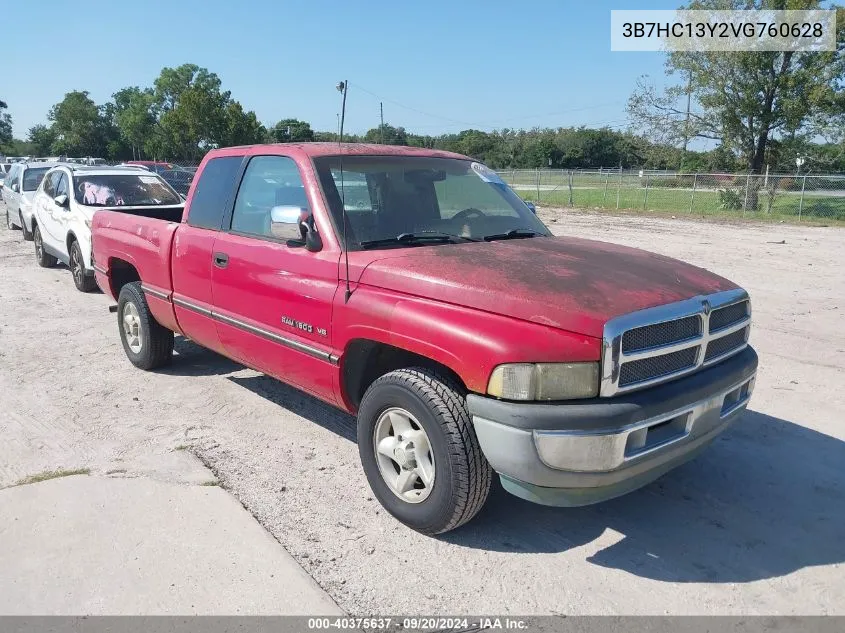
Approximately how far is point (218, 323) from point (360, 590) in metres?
2.42

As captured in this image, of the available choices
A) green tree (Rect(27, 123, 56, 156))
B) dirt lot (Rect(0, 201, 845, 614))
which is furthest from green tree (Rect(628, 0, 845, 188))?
green tree (Rect(27, 123, 56, 156))

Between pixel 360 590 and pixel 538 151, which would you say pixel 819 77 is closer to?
pixel 360 590

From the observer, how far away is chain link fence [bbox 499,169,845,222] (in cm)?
2384

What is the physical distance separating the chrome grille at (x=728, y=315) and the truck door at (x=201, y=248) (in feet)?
10.7

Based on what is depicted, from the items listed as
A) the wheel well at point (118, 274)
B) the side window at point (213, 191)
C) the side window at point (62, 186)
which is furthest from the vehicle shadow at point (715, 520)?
the side window at point (62, 186)

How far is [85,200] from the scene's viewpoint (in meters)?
9.77

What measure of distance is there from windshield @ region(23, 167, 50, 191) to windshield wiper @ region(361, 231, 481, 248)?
14197 mm

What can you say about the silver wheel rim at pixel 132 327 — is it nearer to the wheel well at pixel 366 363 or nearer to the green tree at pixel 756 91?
the wheel well at pixel 366 363

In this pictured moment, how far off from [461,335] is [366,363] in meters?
0.90

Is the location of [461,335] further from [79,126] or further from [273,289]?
[79,126]

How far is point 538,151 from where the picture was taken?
70.7 meters

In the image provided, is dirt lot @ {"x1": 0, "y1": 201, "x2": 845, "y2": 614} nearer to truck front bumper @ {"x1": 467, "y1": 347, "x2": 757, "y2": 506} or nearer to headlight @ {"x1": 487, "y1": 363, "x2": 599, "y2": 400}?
truck front bumper @ {"x1": 467, "y1": 347, "x2": 757, "y2": 506}

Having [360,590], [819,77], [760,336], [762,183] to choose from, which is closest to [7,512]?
[360,590]

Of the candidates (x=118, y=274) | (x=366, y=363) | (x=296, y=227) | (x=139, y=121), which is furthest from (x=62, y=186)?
(x=139, y=121)
